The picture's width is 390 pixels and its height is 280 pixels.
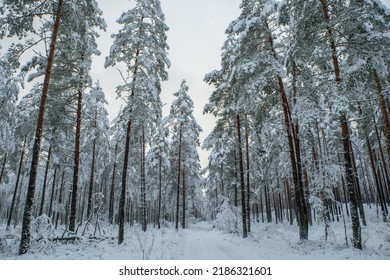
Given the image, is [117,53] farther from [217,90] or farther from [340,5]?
[340,5]

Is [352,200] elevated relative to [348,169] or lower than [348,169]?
lower

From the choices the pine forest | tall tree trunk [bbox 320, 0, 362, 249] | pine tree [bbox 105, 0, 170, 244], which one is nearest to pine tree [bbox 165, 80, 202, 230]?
the pine forest

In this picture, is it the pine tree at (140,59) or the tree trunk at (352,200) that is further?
the pine tree at (140,59)

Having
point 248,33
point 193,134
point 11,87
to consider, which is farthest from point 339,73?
point 193,134

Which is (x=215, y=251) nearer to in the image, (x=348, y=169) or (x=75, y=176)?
(x=348, y=169)

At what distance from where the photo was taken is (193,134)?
27.7 metres

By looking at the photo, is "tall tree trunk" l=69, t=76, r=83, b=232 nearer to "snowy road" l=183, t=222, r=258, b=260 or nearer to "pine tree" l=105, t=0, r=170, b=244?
"pine tree" l=105, t=0, r=170, b=244

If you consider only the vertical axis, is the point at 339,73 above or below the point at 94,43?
below

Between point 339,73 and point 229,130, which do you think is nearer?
point 339,73

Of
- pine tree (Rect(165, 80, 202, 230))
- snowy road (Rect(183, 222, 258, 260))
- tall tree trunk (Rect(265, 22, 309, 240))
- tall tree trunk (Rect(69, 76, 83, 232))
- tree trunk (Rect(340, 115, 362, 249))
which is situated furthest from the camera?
pine tree (Rect(165, 80, 202, 230))

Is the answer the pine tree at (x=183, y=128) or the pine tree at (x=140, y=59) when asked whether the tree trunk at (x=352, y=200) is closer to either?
the pine tree at (x=140, y=59)

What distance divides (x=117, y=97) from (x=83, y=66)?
2.38m

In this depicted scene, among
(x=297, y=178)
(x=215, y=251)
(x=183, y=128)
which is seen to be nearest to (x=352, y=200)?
(x=297, y=178)

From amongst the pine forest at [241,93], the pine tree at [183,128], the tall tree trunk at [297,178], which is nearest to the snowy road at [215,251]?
the pine forest at [241,93]
